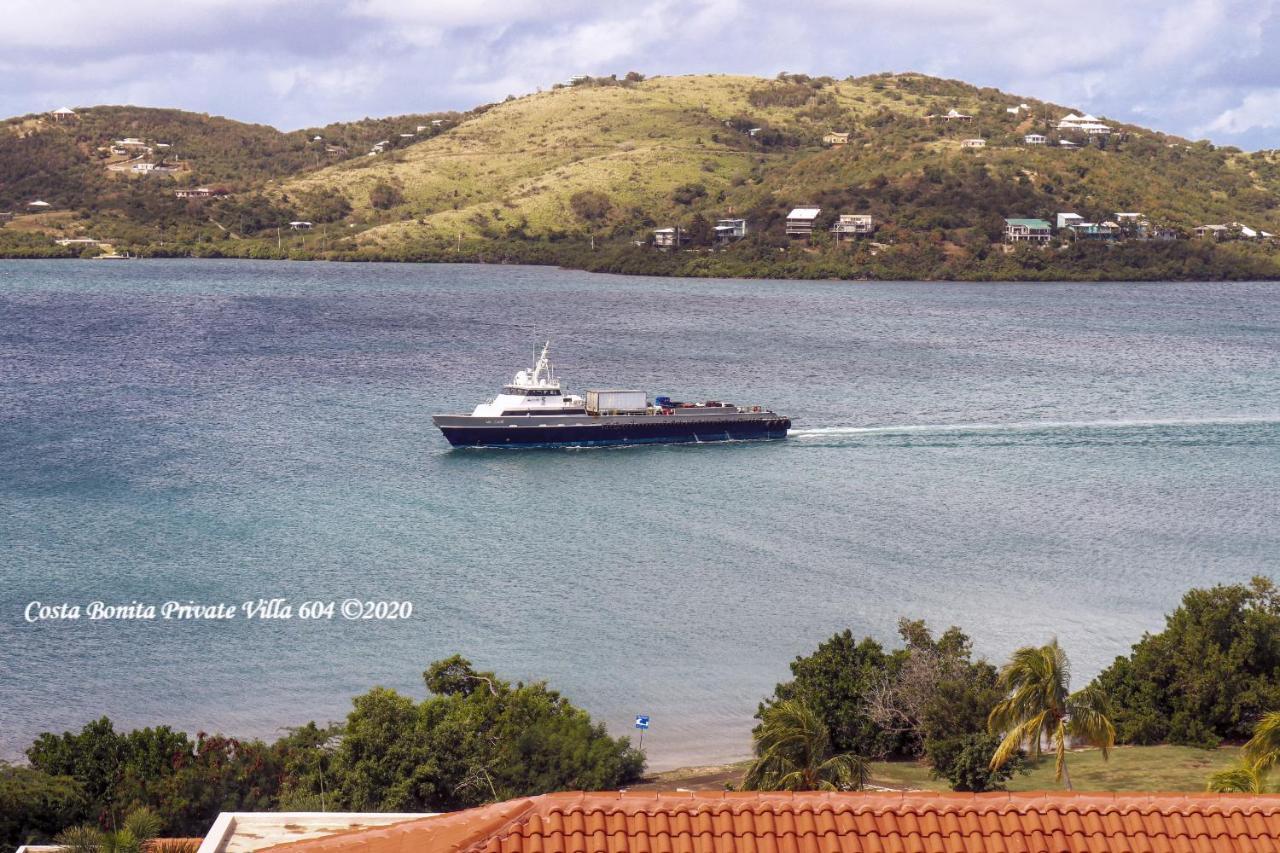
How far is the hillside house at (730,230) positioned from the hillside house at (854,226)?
A: 1205 cm

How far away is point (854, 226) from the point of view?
177875 millimetres

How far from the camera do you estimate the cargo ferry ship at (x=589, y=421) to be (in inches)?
2452

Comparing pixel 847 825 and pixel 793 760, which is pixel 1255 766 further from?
pixel 847 825

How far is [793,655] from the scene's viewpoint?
34.9 metres

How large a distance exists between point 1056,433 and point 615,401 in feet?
64.6

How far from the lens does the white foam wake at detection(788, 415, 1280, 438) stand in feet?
220

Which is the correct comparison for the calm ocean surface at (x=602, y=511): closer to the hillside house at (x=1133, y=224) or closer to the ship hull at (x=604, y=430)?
the ship hull at (x=604, y=430)

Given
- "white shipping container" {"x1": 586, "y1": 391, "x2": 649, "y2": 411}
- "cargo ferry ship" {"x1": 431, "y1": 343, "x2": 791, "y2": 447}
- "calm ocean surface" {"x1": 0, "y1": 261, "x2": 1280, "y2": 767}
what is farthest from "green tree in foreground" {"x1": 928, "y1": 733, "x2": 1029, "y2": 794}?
"white shipping container" {"x1": 586, "y1": 391, "x2": 649, "y2": 411}

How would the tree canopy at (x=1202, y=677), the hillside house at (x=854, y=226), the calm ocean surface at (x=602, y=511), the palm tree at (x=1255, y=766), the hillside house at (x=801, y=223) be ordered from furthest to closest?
the hillside house at (x=801, y=223) → the hillside house at (x=854, y=226) → the calm ocean surface at (x=602, y=511) → the tree canopy at (x=1202, y=677) → the palm tree at (x=1255, y=766)

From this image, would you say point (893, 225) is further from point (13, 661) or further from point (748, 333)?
point (13, 661)

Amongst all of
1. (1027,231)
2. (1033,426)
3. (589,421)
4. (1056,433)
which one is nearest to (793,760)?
(589,421)

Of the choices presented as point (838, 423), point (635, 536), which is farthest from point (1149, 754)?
point (838, 423)

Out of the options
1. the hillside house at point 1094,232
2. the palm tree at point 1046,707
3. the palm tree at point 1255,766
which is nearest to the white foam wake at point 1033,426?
the palm tree at point 1046,707

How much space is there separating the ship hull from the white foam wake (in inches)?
79.5
